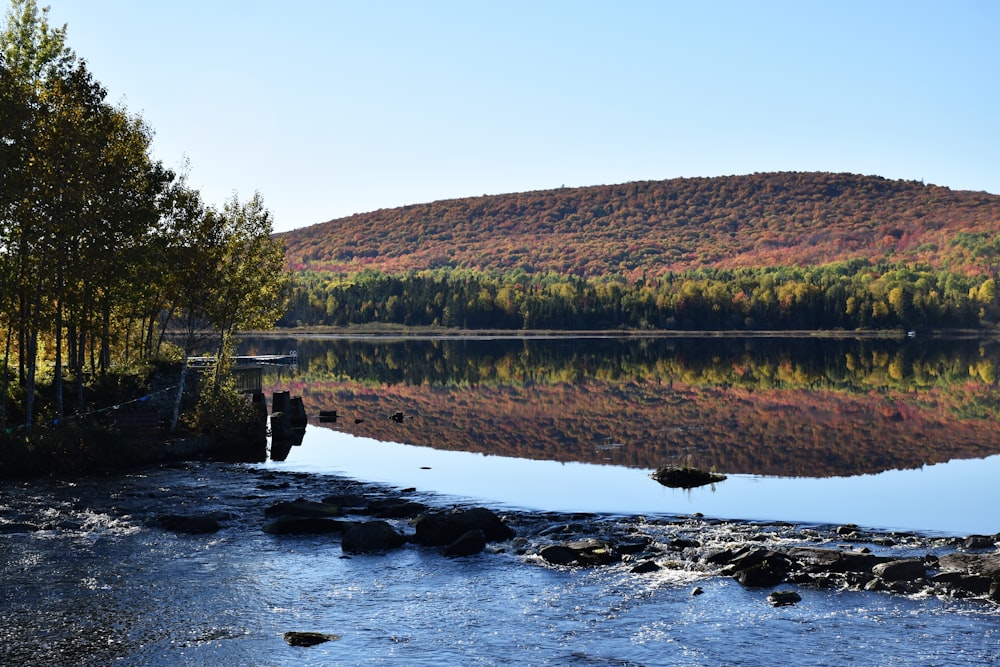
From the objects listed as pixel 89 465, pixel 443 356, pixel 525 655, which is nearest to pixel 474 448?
pixel 89 465

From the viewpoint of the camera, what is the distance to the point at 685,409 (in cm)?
6919

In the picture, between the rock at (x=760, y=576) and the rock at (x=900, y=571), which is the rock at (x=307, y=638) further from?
the rock at (x=900, y=571)

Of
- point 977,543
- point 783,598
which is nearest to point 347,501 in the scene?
point 783,598

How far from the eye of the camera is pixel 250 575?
25.0 m

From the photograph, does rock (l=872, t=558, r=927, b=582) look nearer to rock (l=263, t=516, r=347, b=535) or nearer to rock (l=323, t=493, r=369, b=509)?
rock (l=263, t=516, r=347, b=535)

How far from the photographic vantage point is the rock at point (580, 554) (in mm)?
26469

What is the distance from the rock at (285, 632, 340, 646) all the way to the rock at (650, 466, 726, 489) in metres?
21.4

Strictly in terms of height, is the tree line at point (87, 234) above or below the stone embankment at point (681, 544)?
above

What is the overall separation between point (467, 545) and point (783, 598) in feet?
29.5

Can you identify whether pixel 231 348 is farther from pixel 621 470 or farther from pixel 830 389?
pixel 830 389

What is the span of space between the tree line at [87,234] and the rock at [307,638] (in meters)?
20.5

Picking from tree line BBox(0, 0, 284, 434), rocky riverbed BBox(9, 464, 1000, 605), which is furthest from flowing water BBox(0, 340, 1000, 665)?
tree line BBox(0, 0, 284, 434)

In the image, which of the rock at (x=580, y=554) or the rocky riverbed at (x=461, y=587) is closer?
the rocky riverbed at (x=461, y=587)

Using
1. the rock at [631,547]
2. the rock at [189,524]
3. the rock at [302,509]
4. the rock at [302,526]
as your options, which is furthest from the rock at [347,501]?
the rock at [631,547]
